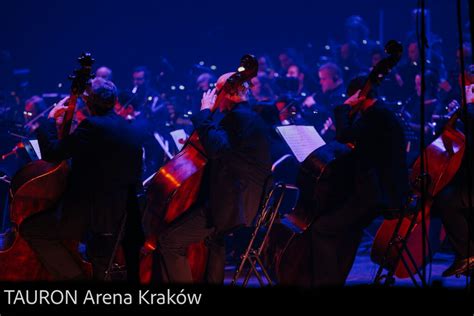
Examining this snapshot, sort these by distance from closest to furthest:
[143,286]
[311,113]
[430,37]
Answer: [143,286] < [311,113] < [430,37]

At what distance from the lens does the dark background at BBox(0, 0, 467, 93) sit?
1659cm

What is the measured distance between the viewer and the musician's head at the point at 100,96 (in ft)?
18.8

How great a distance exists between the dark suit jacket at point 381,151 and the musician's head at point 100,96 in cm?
192

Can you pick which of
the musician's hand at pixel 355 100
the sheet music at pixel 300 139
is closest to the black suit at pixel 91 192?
the musician's hand at pixel 355 100

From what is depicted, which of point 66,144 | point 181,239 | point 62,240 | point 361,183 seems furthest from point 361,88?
point 62,240

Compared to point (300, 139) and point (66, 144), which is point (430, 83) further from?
point (66, 144)

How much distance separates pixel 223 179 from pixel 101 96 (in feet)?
3.88

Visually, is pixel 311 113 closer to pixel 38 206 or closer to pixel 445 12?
pixel 38 206

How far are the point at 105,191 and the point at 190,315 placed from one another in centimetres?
317

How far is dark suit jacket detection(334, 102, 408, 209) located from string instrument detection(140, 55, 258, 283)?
0.95m

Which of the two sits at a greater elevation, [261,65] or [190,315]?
[190,315]

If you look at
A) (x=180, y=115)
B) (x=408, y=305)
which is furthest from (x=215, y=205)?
(x=180, y=115)

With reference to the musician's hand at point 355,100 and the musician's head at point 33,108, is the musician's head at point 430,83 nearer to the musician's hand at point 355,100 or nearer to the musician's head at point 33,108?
the musician's hand at point 355,100

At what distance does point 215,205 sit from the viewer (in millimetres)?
5812
